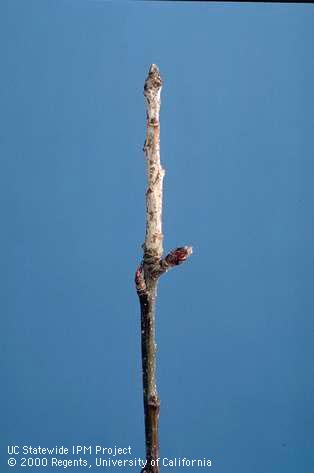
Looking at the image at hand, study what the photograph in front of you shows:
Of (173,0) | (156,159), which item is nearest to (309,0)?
(173,0)

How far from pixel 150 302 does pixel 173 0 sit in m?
0.89

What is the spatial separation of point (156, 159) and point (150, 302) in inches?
4.5

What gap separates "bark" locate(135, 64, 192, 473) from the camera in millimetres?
527

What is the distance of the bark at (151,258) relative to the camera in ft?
1.73

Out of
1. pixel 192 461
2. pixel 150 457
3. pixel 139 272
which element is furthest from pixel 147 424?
pixel 192 461

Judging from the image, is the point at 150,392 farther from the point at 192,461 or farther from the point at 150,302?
the point at 192,461

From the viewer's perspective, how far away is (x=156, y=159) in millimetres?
527

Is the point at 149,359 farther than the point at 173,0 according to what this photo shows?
No

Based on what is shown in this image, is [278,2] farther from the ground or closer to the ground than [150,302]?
farther from the ground

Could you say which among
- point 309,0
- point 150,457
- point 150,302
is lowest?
point 150,457

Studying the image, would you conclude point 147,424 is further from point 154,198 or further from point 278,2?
point 278,2

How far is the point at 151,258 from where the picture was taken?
0.55m

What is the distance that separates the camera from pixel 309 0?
51.0 inches

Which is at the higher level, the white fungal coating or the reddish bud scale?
the white fungal coating
